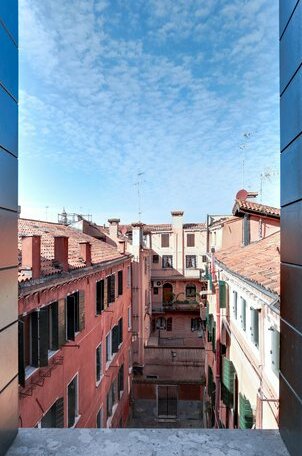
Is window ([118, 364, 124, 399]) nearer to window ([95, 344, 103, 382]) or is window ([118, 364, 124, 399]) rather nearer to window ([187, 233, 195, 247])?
window ([95, 344, 103, 382])

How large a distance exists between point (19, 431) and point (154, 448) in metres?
0.71

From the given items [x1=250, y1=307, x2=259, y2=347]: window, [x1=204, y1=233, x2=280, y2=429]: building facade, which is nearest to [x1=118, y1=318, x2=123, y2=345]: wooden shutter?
[x1=204, y1=233, x2=280, y2=429]: building facade

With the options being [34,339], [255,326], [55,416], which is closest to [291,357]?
[255,326]

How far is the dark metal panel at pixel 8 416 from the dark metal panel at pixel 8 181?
95 cm

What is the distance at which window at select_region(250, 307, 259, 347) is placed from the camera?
20.0 feet

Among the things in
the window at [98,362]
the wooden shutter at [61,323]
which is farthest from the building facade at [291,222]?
the window at [98,362]

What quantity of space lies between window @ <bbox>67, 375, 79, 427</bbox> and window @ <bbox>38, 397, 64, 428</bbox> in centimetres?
47

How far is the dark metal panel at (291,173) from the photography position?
55.1 inches

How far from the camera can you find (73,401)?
7824 millimetres

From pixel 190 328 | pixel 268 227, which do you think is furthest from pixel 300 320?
pixel 190 328

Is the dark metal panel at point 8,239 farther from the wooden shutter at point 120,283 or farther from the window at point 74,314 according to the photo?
the wooden shutter at point 120,283

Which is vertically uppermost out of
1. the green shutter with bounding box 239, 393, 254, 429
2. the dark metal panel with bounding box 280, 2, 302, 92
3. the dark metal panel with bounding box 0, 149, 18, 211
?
the dark metal panel with bounding box 280, 2, 302, 92

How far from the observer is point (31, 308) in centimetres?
578

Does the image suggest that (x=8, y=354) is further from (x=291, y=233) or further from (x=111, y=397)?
(x=111, y=397)
